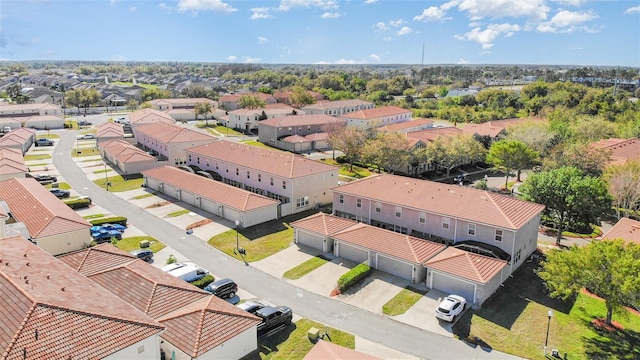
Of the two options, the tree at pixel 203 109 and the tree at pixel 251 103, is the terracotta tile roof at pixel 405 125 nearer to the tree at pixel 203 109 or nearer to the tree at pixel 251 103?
the tree at pixel 251 103

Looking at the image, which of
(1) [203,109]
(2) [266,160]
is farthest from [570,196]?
(1) [203,109]

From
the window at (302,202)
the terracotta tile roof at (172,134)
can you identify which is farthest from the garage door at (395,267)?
the terracotta tile roof at (172,134)

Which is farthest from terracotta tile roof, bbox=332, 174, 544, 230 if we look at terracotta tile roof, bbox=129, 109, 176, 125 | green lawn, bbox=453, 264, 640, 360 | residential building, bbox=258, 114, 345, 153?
terracotta tile roof, bbox=129, 109, 176, 125

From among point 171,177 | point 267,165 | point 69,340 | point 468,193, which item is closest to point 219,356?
point 69,340

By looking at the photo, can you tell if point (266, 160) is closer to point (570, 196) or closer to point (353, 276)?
point (353, 276)

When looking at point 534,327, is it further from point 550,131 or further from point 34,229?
point 550,131

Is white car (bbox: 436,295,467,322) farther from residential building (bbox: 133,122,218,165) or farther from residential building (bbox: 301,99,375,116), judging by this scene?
residential building (bbox: 301,99,375,116)
